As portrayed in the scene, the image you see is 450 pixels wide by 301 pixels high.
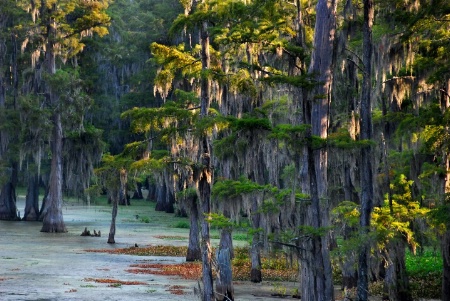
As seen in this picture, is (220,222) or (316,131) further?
(316,131)

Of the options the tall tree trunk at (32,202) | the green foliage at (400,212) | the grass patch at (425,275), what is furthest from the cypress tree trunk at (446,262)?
the tall tree trunk at (32,202)

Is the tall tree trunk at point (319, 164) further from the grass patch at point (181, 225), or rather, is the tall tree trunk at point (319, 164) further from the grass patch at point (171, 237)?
the grass patch at point (181, 225)

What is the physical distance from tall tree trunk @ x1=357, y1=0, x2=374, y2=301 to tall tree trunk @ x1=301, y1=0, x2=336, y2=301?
78 cm

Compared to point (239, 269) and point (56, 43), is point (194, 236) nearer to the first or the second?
point (239, 269)

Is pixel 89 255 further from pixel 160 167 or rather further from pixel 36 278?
pixel 160 167

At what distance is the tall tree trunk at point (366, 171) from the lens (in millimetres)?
16281

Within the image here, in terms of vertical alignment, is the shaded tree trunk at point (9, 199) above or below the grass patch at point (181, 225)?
above

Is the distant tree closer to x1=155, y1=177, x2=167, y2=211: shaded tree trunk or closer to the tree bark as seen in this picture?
the tree bark

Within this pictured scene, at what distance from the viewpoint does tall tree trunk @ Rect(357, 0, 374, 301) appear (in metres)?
16.3

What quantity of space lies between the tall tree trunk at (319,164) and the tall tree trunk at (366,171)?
0.78 meters

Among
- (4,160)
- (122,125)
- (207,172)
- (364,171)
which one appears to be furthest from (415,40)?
(122,125)

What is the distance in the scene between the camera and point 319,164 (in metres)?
16.2

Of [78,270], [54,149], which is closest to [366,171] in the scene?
[78,270]

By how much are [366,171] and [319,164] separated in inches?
41.8
